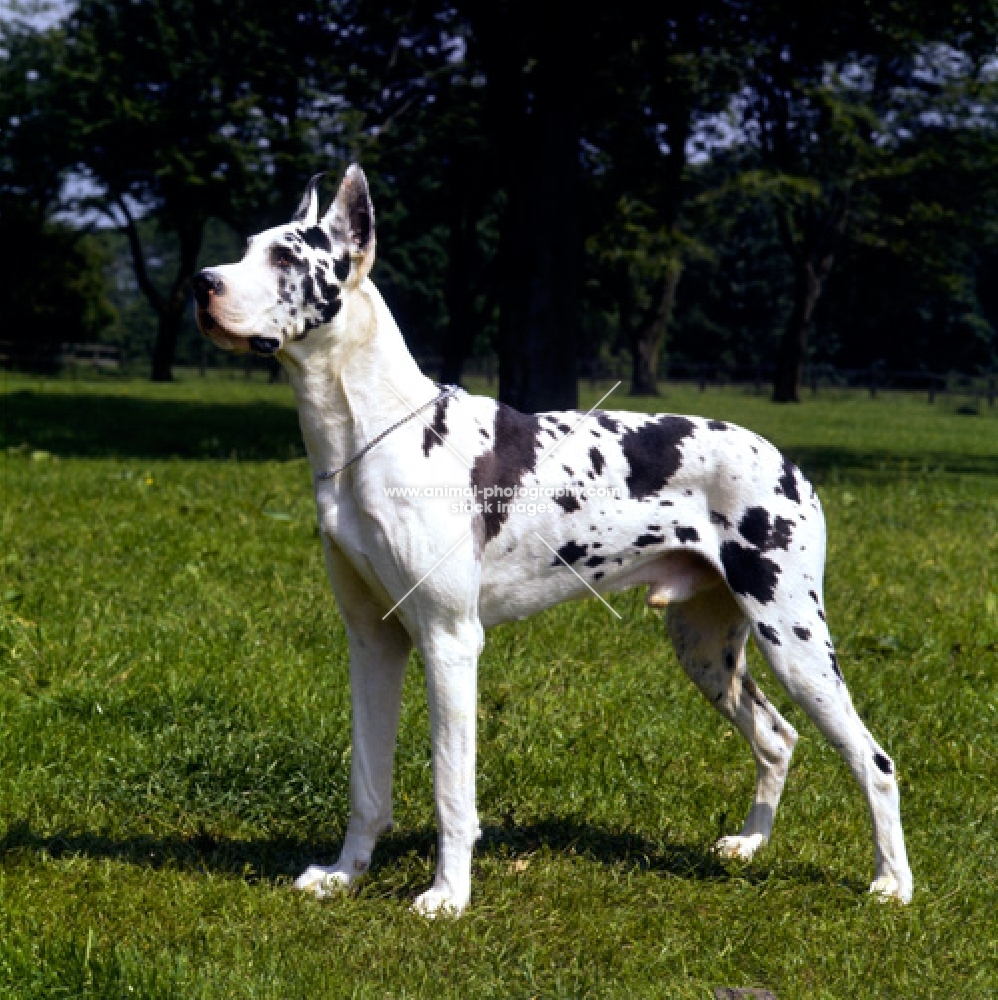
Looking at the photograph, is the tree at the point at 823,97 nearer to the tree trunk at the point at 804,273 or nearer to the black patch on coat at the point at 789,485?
the tree trunk at the point at 804,273

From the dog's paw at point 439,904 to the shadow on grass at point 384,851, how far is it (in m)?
0.25

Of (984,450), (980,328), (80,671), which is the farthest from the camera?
(980,328)

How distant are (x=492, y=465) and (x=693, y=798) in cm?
185

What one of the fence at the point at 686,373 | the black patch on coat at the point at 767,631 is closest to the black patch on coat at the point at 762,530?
the black patch on coat at the point at 767,631

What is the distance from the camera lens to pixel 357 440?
399 cm

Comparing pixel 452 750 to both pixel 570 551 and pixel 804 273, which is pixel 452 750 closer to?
pixel 570 551

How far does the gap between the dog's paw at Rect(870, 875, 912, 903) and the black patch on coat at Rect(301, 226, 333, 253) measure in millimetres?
2664

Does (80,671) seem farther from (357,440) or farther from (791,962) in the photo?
(791,962)

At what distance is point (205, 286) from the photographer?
12.0 feet

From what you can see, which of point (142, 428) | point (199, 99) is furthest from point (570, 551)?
point (199, 99)

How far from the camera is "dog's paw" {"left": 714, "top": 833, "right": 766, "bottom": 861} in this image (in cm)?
462

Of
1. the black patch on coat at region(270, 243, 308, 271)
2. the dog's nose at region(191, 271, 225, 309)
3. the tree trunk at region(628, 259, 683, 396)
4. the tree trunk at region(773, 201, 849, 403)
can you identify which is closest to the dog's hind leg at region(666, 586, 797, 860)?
the black patch on coat at region(270, 243, 308, 271)

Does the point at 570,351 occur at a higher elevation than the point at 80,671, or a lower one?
higher

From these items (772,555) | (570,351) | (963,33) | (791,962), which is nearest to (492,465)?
(772,555)
